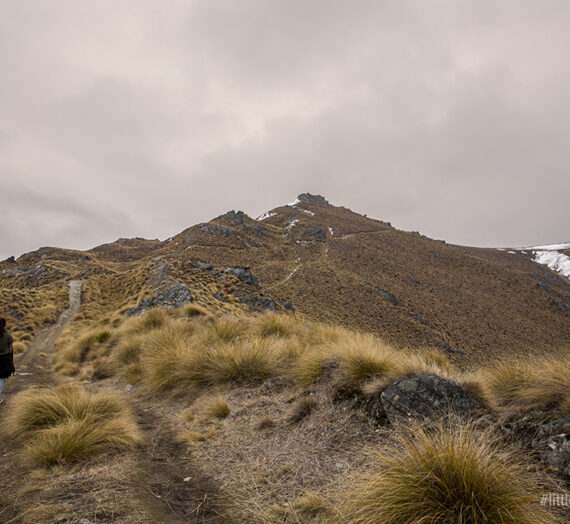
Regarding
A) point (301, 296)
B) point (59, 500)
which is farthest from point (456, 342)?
point (59, 500)

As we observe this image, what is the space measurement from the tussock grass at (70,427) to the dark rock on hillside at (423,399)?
3675mm

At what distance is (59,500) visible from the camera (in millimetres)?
2730

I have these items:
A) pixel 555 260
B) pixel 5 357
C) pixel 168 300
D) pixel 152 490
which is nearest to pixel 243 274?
pixel 168 300

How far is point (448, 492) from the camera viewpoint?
219 centimetres

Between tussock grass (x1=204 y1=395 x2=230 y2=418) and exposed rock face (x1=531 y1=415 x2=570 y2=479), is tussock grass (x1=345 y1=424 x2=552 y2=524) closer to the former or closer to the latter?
exposed rock face (x1=531 y1=415 x2=570 y2=479)

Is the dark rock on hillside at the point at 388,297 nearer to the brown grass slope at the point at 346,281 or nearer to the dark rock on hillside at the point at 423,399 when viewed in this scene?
the brown grass slope at the point at 346,281

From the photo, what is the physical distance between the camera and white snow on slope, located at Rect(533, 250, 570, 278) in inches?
5192

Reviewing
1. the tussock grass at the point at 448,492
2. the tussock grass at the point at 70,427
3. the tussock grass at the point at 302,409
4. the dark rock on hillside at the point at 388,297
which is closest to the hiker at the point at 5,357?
the tussock grass at the point at 70,427

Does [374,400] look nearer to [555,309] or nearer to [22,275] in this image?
[22,275]

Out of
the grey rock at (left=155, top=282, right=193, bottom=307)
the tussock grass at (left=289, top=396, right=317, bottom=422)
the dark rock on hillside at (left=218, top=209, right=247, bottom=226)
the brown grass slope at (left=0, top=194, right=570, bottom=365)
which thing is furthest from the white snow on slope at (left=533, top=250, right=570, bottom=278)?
the tussock grass at (left=289, top=396, right=317, bottom=422)

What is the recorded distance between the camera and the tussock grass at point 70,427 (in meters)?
3.55

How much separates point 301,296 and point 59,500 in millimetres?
48773

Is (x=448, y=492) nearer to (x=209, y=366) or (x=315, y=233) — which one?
(x=209, y=366)

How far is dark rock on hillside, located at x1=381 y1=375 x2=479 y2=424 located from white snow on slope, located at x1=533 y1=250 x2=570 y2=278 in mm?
174386
